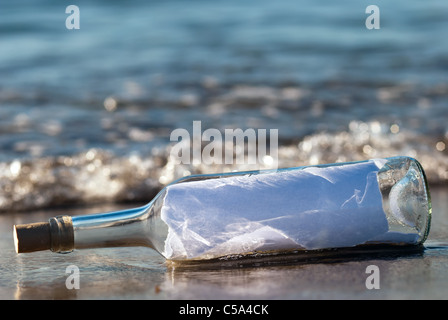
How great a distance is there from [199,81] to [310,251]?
10.7 ft

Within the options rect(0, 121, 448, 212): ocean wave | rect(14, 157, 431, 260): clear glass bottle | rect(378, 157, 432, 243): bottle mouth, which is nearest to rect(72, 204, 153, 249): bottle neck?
rect(14, 157, 431, 260): clear glass bottle

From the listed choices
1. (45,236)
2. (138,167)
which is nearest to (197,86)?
(138,167)

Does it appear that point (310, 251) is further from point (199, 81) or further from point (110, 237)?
point (199, 81)

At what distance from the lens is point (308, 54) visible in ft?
18.0

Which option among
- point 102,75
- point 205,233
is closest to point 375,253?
point 205,233

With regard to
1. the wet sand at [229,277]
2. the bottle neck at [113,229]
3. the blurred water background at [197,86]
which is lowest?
the wet sand at [229,277]

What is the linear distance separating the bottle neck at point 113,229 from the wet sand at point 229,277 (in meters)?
0.10

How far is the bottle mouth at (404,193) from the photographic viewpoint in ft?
5.21

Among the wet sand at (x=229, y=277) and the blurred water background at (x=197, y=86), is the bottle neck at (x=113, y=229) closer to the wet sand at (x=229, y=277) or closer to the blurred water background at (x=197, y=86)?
the wet sand at (x=229, y=277)

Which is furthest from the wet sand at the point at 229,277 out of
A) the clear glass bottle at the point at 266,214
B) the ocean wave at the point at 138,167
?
the ocean wave at the point at 138,167

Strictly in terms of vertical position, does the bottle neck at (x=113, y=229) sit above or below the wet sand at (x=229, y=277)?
above

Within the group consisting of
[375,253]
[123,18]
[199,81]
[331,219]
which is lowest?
[375,253]

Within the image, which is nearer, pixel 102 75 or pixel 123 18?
pixel 102 75

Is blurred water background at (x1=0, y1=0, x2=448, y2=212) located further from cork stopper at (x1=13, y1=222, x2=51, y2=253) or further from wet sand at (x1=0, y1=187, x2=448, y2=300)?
cork stopper at (x1=13, y1=222, x2=51, y2=253)
